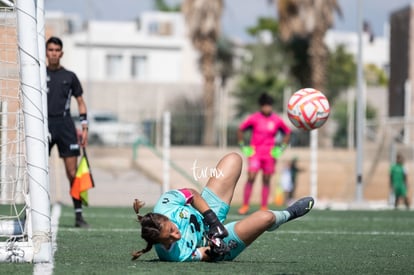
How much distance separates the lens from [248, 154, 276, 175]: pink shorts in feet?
50.9

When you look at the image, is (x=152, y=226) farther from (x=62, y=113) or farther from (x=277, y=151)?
(x=277, y=151)

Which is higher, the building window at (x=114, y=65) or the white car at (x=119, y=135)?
the building window at (x=114, y=65)

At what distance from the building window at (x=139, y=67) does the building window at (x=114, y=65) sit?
765 mm

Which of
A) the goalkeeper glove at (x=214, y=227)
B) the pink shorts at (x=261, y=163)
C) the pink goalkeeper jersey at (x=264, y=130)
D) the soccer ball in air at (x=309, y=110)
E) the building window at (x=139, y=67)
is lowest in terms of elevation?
the pink shorts at (x=261, y=163)

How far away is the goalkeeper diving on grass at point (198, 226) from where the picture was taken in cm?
738

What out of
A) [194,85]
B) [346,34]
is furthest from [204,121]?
[346,34]

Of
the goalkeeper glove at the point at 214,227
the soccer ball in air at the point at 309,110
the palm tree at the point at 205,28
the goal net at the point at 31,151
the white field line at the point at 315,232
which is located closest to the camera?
the goalkeeper glove at the point at 214,227

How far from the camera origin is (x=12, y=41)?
31.0 feet

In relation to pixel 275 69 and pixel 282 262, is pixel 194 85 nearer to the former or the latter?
pixel 275 69

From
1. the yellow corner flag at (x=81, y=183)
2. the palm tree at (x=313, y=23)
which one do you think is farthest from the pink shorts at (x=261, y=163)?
the palm tree at (x=313, y=23)

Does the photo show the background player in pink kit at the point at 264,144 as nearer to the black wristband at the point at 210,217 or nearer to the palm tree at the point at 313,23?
the black wristband at the point at 210,217

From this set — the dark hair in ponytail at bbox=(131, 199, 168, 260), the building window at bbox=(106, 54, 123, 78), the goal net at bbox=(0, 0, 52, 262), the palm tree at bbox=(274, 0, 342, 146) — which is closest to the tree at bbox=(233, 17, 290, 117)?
the palm tree at bbox=(274, 0, 342, 146)

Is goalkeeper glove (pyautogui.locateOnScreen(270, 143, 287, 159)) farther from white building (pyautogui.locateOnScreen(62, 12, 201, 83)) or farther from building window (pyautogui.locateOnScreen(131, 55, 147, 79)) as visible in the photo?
building window (pyautogui.locateOnScreen(131, 55, 147, 79))

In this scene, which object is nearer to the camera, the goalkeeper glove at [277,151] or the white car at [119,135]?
the goalkeeper glove at [277,151]
